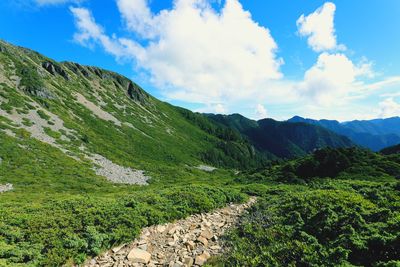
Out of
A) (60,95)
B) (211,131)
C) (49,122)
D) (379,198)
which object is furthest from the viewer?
(211,131)

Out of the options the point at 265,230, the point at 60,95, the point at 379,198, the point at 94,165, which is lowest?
the point at 94,165

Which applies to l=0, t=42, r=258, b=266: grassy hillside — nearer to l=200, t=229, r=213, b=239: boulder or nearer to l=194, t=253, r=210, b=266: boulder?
l=200, t=229, r=213, b=239: boulder

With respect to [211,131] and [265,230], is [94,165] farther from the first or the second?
[211,131]

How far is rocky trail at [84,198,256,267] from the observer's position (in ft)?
33.6

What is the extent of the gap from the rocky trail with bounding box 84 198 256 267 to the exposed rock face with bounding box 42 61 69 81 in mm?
119140

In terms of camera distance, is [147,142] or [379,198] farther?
[147,142]

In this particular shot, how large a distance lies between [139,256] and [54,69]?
124 meters

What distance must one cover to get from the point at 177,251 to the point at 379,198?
1331cm

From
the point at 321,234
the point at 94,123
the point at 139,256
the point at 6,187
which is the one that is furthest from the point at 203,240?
the point at 94,123

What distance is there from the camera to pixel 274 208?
52.9 feet

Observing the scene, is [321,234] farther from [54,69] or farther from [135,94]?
[135,94]

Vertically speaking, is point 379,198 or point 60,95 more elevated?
point 60,95

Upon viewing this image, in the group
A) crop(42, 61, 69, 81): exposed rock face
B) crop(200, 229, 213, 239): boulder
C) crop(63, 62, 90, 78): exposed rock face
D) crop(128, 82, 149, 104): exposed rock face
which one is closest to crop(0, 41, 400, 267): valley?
crop(200, 229, 213, 239): boulder

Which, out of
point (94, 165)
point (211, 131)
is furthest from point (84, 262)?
point (211, 131)
